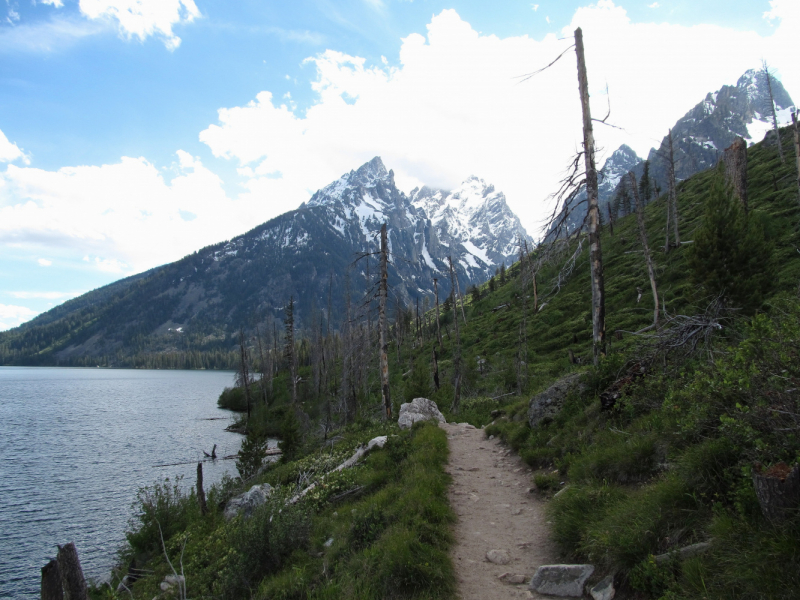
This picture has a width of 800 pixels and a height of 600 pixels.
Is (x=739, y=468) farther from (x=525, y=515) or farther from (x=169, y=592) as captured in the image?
(x=169, y=592)

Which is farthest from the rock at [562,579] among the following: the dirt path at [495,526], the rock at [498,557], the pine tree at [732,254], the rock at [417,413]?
the pine tree at [732,254]

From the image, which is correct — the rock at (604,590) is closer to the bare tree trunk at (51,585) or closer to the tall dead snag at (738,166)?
the bare tree trunk at (51,585)

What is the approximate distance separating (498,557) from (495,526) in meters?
1.29

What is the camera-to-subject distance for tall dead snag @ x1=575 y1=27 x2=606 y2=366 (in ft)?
37.1

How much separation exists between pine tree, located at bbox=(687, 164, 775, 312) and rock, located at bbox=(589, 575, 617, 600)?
15.5 m

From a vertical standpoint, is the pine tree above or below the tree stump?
above

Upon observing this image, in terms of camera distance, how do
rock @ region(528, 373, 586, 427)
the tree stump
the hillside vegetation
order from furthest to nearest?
1. rock @ region(528, 373, 586, 427)
2. the hillside vegetation
3. the tree stump

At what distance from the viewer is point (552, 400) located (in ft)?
36.6

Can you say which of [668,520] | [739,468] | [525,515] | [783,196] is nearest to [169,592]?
[525,515]

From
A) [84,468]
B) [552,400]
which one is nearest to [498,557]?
[552,400]

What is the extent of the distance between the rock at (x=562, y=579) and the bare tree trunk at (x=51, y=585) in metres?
6.96

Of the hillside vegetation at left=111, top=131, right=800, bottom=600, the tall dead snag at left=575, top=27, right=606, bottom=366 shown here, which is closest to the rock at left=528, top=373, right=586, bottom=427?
the hillside vegetation at left=111, top=131, right=800, bottom=600

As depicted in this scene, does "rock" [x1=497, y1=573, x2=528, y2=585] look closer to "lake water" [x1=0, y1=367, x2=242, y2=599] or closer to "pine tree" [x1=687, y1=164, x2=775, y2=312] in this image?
"pine tree" [x1=687, y1=164, x2=775, y2=312]

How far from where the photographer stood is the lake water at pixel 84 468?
19584 millimetres
